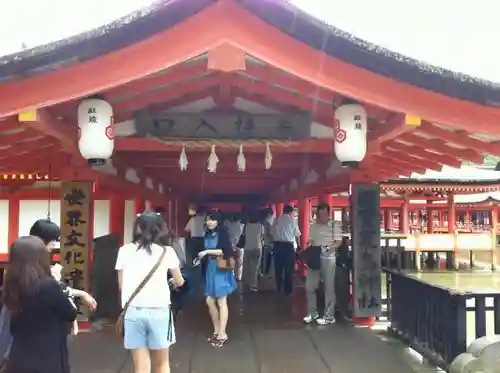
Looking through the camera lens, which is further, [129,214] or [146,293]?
[129,214]

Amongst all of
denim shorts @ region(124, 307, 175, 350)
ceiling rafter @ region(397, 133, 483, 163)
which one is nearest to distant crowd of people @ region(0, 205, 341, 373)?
denim shorts @ region(124, 307, 175, 350)

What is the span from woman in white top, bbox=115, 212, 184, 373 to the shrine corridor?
159 cm

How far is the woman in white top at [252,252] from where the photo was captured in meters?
11.7

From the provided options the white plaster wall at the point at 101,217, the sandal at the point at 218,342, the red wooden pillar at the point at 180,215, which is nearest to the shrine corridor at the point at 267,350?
the sandal at the point at 218,342

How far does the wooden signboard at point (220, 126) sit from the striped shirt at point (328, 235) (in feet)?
6.44

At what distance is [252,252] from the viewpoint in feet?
38.5

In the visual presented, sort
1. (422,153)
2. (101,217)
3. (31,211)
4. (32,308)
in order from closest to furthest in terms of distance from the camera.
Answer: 1. (32,308)
2. (422,153)
3. (101,217)
4. (31,211)

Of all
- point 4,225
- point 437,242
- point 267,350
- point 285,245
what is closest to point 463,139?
point 267,350

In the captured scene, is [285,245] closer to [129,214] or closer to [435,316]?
[129,214]

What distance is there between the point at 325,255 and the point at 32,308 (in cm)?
536

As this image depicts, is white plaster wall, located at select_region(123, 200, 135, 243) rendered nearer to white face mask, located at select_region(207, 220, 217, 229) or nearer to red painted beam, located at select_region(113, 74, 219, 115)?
white face mask, located at select_region(207, 220, 217, 229)

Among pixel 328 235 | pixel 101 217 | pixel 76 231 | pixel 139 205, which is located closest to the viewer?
pixel 76 231

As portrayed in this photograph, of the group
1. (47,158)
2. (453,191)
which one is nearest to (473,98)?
(47,158)

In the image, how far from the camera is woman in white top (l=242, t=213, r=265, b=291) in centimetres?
1166
